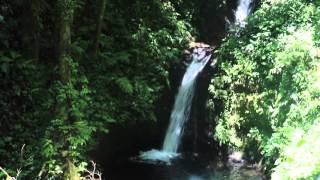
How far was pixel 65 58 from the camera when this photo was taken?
6.45 meters

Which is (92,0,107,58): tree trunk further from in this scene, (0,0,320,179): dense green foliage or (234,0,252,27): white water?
(234,0,252,27): white water

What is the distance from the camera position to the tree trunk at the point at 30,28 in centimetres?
673

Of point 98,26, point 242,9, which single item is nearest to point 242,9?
point 242,9

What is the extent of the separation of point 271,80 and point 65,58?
3.77 meters

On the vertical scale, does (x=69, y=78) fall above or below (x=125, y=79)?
below

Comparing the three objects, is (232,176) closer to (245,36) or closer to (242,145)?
(242,145)

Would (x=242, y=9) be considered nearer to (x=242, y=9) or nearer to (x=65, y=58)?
(x=242, y=9)

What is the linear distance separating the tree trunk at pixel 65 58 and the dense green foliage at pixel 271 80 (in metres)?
2.79

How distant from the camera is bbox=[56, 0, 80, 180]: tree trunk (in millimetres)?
6336

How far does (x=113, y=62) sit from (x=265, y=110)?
2.90m

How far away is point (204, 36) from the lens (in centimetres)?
1282

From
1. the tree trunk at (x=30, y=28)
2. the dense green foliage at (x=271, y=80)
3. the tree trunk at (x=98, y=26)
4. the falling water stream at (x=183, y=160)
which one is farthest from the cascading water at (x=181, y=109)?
the tree trunk at (x=30, y=28)

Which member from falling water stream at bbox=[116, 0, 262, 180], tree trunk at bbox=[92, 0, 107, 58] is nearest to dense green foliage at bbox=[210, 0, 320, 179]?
falling water stream at bbox=[116, 0, 262, 180]

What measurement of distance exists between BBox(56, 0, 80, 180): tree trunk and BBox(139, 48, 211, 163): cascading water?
4.56m
